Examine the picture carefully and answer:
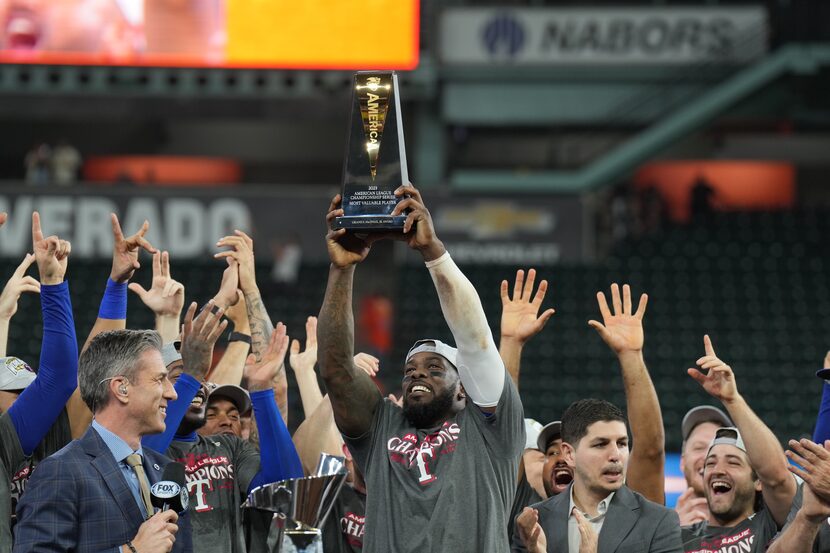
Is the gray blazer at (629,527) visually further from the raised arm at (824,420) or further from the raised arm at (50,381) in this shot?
the raised arm at (50,381)

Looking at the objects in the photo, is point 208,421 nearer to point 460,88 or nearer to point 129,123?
point 460,88

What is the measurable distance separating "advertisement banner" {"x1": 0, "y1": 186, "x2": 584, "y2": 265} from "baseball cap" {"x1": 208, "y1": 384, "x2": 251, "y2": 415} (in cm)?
1235

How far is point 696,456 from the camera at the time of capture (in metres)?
5.74

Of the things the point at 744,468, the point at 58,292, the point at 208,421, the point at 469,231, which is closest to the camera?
the point at 58,292

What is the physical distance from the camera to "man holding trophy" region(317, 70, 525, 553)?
161 inches

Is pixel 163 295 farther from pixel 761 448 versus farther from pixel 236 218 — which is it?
pixel 236 218

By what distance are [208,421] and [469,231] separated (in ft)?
42.3

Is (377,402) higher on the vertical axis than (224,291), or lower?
lower

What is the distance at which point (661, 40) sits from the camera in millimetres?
18891

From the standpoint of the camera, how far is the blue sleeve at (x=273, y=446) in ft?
15.1

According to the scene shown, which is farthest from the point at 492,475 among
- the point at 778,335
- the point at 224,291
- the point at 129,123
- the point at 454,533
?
the point at 129,123

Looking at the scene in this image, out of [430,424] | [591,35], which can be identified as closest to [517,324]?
[430,424]

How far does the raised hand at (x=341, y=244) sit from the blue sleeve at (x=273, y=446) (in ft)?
2.56

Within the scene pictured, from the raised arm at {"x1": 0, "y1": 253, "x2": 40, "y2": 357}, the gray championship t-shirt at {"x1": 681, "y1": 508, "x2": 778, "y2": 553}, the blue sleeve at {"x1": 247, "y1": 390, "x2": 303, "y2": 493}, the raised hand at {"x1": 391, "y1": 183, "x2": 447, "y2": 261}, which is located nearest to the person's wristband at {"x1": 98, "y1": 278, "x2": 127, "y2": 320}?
the raised arm at {"x1": 0, "y1": 253, "x2": 40, "y2": 357}
